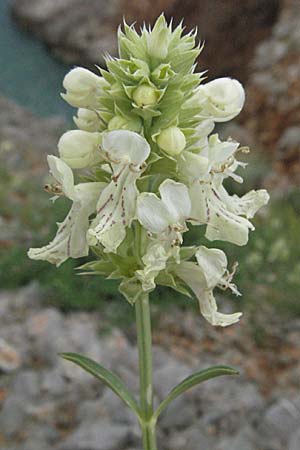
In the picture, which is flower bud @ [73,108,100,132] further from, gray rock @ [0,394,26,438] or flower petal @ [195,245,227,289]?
gray rock @ [0,394,26,438]

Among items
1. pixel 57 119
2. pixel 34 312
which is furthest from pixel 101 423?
pixel 57 119

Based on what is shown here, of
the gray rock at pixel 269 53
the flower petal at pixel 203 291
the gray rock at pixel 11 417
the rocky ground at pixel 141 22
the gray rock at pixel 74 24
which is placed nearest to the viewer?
the flower petal at pixel 203 291

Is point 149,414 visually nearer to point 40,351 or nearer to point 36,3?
point 40,351

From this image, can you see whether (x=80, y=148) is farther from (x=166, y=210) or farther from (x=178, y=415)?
(x=178, y=415)

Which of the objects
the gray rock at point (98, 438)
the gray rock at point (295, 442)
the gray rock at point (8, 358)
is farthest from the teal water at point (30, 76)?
the gray rock at point (295, 442)

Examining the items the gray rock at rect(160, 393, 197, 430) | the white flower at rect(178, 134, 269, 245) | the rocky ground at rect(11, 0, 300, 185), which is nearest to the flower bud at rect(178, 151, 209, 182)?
the white flower at rect(178, 134, 269, 245)

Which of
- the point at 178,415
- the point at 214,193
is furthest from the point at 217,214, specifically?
the point at 178,415

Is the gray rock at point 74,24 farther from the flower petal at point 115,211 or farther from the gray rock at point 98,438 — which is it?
the flower petal at point 115,211
